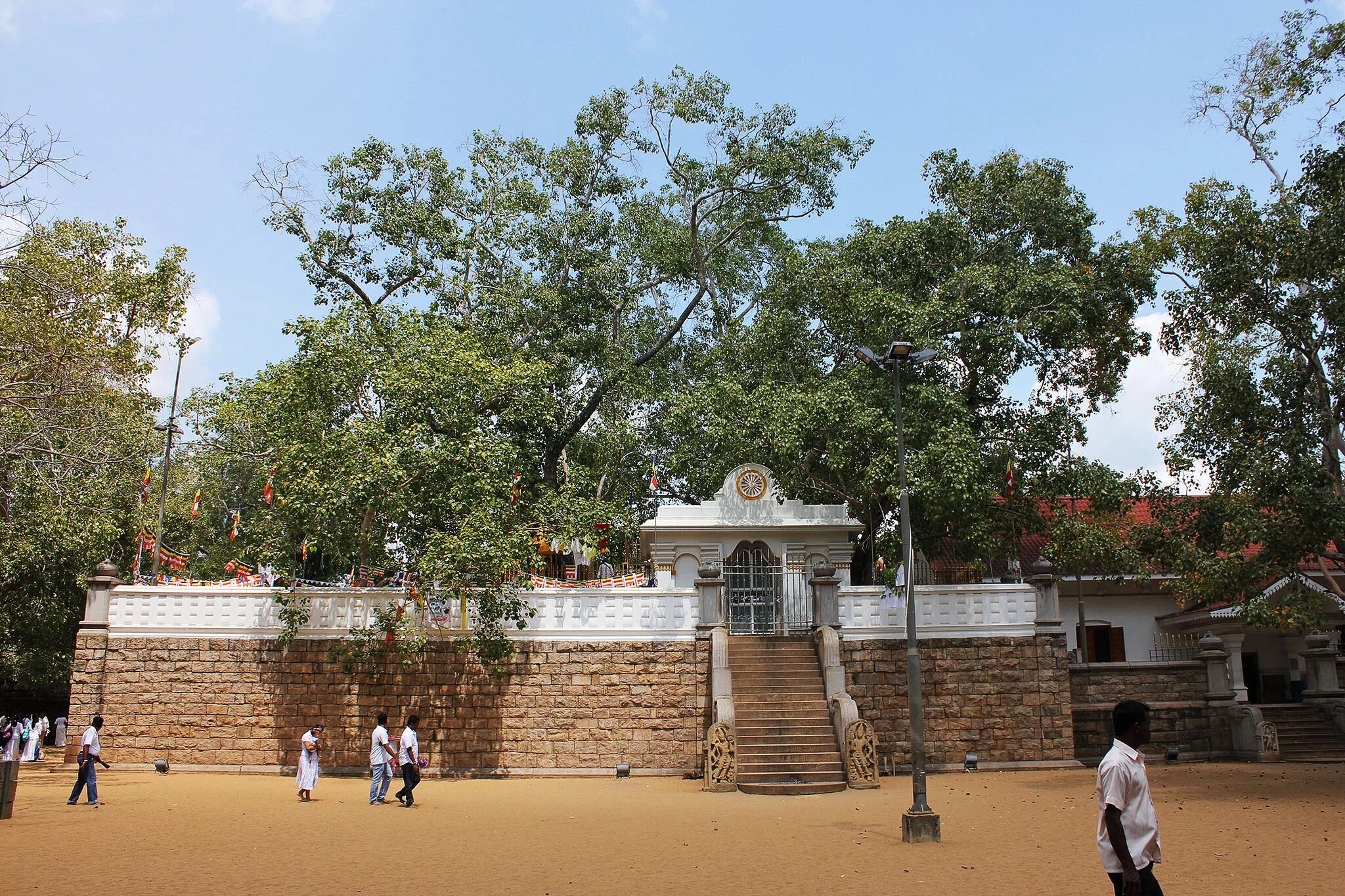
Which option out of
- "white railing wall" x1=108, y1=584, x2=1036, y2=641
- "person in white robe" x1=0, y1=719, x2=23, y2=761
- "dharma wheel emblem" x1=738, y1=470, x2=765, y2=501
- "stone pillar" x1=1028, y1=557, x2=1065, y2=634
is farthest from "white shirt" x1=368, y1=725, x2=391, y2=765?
"stone pillar" x1=1028, y1=557, x2=1065, y2=634

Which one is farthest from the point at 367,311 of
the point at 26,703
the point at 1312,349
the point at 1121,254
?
the point at 26,703

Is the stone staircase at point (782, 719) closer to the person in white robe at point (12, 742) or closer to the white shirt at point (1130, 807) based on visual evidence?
the person in white robe at point (12, 742)

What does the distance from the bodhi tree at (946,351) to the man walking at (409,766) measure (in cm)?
880

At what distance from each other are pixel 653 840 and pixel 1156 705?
13.0 meters

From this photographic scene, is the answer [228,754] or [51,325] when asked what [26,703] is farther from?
[51,325]

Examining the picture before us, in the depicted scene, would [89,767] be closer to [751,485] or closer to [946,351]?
[751,485]

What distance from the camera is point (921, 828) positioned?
1057 centimetres

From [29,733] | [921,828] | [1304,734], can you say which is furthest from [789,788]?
[29,733]

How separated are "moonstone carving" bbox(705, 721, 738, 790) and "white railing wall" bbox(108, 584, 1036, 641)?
3.04 meters

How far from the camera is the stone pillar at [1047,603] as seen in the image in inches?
711

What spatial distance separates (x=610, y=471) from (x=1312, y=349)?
1599 centimetres

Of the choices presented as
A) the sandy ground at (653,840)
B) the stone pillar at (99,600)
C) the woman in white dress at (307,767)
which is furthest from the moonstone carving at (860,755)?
the stone pillar at (99,600)

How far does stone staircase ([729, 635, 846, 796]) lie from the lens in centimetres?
1484

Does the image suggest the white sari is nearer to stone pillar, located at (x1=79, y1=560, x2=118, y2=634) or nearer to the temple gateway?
the temple gateway
